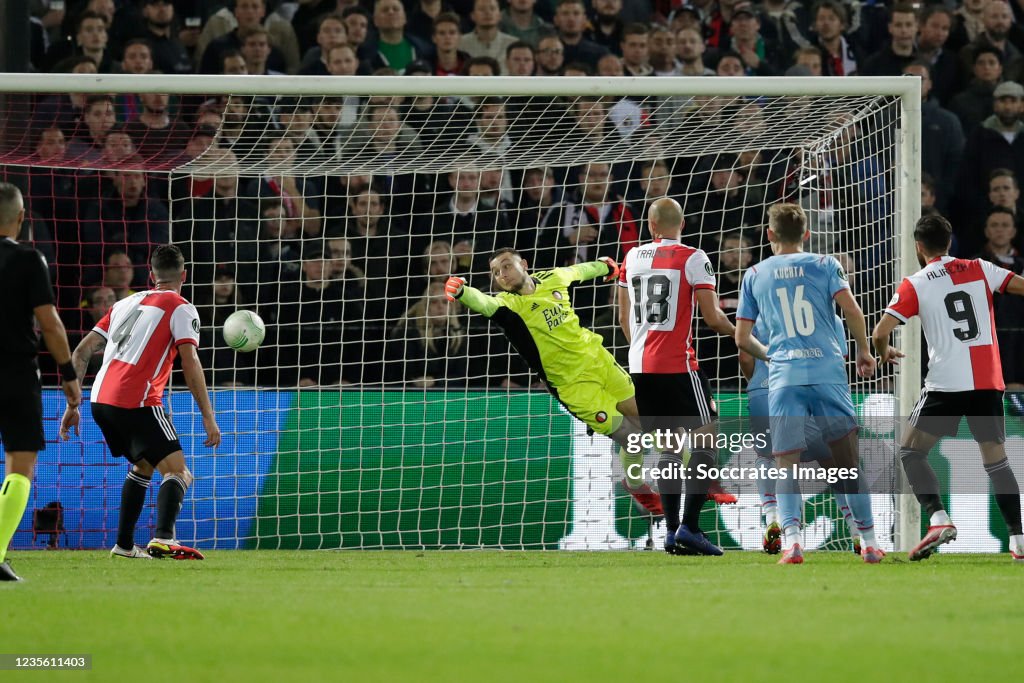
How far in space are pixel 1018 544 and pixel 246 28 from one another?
8.28 metres

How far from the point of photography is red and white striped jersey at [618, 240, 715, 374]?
309 inches

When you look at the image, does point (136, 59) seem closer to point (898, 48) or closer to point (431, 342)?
point (431, 342)

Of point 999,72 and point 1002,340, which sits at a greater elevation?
point 999,72

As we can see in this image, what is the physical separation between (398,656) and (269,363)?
6.52 metres

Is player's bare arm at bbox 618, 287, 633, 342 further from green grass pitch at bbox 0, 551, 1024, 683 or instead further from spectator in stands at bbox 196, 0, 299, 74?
spectator in stands at bbox 196, 0, 299, 74

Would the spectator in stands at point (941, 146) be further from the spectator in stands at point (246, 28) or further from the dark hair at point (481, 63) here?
the spectator in stands at point (246, 28)

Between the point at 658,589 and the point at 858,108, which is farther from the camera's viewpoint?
the point at 858,108

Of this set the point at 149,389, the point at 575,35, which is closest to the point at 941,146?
the point at 575,35

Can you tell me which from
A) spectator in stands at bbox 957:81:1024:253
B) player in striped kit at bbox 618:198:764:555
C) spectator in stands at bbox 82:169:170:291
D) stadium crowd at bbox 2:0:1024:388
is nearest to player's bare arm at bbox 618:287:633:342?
player in striped kit at bbox 618:198:764:555

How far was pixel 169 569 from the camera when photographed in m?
7.19

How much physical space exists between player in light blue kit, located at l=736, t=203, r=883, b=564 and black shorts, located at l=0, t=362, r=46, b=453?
358cm

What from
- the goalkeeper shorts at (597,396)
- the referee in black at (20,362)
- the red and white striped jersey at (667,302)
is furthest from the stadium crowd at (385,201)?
the referee in black at (20,362)

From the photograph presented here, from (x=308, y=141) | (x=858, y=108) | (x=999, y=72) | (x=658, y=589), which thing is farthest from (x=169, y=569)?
(x=999, y=72)

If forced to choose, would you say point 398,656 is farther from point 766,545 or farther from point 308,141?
point 308,141
